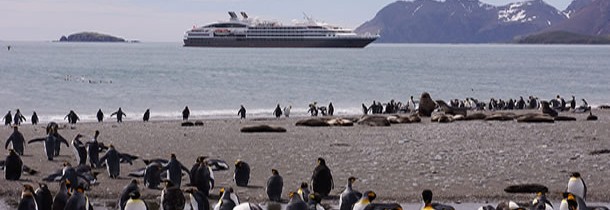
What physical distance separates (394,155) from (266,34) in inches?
4989

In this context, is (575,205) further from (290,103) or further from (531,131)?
(290,103)

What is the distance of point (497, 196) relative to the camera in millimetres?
12156

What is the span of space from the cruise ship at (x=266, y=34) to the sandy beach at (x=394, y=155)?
117 meters

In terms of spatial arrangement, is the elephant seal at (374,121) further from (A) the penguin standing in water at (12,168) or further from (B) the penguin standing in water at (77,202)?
(B) the penguin standing in water at (77,202)

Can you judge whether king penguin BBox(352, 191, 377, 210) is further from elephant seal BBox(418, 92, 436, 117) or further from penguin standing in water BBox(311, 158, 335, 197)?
elephant seal BBox(418, 92, 436, 117)

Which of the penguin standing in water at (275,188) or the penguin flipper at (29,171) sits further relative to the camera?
the penguin flipper at (29,171)

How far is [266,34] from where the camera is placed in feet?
467

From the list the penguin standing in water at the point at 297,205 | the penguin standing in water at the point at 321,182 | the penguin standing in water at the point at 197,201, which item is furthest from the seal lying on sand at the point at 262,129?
the penguin standing in water at the point at 297,205

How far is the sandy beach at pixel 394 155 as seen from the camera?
12.8 m

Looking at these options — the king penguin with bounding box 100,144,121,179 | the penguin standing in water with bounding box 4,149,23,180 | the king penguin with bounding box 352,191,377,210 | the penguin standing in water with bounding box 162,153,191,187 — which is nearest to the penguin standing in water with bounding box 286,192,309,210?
the king penguin with bounding box 352,191,377,210

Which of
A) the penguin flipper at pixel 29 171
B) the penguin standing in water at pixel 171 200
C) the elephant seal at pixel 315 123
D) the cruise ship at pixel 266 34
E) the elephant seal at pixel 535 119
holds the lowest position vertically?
the penguin flipper at pixel 29 171

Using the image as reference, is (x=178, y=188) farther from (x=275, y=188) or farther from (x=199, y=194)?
(x=275, y=188)

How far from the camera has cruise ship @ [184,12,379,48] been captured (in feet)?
461

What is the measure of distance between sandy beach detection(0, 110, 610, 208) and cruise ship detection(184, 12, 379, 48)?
384 feet
